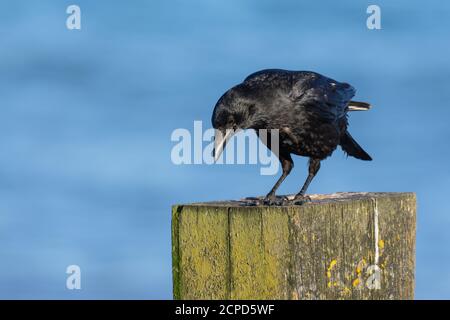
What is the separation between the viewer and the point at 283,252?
3994mm

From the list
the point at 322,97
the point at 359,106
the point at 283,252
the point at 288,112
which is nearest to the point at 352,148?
the point at 359,106

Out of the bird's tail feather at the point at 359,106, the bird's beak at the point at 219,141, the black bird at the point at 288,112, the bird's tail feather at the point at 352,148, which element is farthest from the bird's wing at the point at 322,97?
the bird's beak at the point at 219,141

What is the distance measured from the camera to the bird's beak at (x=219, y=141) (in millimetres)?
6086

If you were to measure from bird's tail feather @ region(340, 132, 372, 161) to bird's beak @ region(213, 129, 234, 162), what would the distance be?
191 centimetres

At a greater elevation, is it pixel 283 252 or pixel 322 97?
pixel 322 97

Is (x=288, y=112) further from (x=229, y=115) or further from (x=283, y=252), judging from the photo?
(x=283, y=252)

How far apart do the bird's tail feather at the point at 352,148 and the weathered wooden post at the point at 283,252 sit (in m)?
3.11

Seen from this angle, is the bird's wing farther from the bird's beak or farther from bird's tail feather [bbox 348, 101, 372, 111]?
the bird's beak

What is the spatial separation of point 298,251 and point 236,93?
2.48m

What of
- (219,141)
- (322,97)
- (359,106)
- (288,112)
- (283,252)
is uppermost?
(359,106)

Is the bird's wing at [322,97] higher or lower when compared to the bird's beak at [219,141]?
higher

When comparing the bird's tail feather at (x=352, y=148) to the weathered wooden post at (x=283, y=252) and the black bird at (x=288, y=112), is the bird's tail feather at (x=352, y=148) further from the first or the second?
the weathered wooden post at (x=283, y=252)

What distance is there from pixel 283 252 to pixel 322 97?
3062 millimetres
